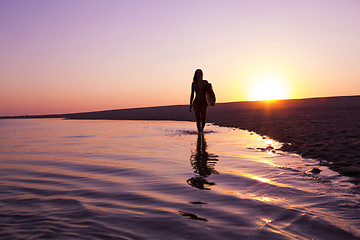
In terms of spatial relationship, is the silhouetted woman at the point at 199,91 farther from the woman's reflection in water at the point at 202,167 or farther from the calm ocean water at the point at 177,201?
the calm ocean water at the point at 177,201

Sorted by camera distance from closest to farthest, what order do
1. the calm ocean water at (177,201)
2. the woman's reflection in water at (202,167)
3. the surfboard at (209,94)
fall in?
the calm ocean water at (177,201), the woman's reflection in water at (202,167), the surfboard at (209,94)

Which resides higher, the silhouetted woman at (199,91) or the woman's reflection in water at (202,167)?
the silhouetted woman at (199,91)

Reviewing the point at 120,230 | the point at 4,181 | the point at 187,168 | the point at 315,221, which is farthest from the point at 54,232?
the point at 187,168

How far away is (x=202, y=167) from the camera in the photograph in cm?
613

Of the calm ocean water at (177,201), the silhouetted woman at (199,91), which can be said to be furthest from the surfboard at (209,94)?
the calm ocean water at (177,201)

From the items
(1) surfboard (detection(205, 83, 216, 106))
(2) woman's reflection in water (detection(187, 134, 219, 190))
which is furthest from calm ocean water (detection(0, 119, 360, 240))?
(1) surfboard (detection(205, 83, 216, 106))

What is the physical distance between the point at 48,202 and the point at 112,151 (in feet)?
16.6

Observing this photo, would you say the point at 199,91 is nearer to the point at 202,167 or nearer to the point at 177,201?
the point at 202,167

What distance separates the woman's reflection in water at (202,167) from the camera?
473 cm

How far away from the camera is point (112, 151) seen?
347 inches

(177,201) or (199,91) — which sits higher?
(199,91)

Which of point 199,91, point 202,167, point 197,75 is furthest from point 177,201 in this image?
point 197,75

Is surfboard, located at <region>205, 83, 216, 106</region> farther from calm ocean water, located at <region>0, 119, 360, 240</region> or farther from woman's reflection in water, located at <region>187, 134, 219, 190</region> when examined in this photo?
calm ocean water, located at <region>0, 119, 360, 240</region>

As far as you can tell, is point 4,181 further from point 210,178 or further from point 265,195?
point 265,195
